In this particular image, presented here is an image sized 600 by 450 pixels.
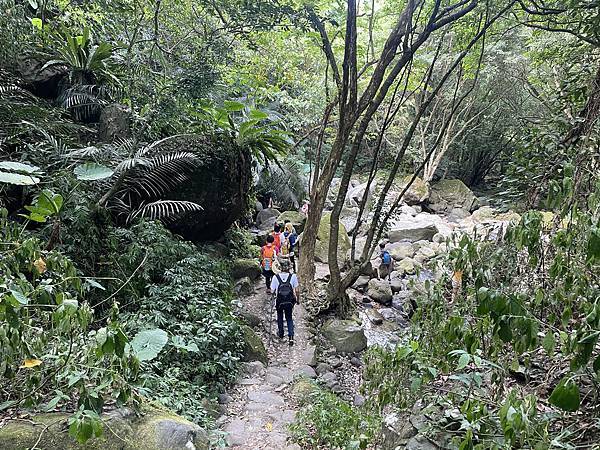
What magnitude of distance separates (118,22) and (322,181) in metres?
4.53

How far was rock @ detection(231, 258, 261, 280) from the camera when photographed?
811 cm

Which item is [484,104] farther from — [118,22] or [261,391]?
[261,391]

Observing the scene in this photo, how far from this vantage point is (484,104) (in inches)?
655

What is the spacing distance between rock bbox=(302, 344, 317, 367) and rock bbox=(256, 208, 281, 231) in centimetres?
660

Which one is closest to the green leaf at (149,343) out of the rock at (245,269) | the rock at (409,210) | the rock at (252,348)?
the rock at (252,348)

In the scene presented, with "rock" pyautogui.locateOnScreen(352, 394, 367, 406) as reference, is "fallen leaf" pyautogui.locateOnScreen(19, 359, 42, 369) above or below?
above

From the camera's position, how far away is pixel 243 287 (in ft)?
25.8

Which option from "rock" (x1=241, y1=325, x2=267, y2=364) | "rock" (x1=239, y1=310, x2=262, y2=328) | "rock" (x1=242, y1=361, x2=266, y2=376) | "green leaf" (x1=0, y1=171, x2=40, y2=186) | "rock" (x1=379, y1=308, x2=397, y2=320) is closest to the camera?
"green leaf" (x1=0, y1=171, x2=40, y2=186)

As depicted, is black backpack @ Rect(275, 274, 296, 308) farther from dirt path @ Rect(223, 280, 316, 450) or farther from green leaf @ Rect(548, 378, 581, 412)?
green leaf @ Rect(548, 378, 581, 412)

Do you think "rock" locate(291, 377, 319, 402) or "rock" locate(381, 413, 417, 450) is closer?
"rock" locate(381, 413, 417, 450)

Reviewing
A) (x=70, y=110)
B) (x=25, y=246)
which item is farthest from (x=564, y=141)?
(x=70, y=110)

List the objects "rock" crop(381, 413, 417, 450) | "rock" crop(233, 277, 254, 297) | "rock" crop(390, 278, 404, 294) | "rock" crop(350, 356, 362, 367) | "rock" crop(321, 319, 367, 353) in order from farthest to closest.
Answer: "rock" crop(390, 278, 404, 294) → "rock" crop(233, 277, 254, 297) → "rock" crop(321, 319, 367, 353) → "rock" crop(350, 356, 362, 367) → "rock" crop(381, 413, 417, 450)

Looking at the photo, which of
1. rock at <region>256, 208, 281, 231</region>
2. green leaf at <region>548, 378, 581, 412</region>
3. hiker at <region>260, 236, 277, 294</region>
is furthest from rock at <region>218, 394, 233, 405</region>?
rock at <region>256, 208, 281, 231</region>

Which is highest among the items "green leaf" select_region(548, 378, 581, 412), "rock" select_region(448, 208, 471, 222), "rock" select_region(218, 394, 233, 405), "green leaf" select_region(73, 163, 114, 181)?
"green leaf" select_region(73, 163, 114, 181)
